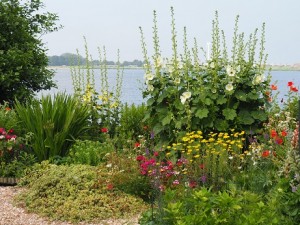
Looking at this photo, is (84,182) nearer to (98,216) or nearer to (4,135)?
(98,216)

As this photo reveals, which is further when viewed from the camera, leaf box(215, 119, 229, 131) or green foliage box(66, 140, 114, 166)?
green foliage box(66, 140, 114, 166)

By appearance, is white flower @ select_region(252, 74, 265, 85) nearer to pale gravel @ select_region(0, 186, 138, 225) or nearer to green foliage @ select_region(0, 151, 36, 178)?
pale gravel @ select_region(0, 186, 138, 225)

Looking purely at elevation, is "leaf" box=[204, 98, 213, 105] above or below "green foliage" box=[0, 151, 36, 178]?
above

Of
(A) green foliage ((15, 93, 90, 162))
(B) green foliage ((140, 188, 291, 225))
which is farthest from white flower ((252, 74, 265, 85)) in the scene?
(B) green foliage ((140, 188, 291, 225))

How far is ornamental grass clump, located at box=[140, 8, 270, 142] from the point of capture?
7.54 metres

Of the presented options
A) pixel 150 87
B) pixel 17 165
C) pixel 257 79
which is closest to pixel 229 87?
pixel 257 79

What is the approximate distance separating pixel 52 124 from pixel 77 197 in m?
2.03

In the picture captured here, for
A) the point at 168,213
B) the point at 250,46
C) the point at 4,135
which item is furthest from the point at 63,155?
the point at 168,213

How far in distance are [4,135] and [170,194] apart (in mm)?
4615

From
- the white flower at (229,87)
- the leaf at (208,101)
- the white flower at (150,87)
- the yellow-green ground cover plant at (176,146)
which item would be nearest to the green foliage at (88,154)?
the yellow-green ground cover plant at (176,146)

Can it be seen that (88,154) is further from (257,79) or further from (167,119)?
(257,79)

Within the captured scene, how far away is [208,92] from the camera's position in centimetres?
762

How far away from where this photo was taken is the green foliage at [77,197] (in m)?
5.99

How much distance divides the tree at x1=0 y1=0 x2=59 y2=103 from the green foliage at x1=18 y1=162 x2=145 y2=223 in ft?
14.7
